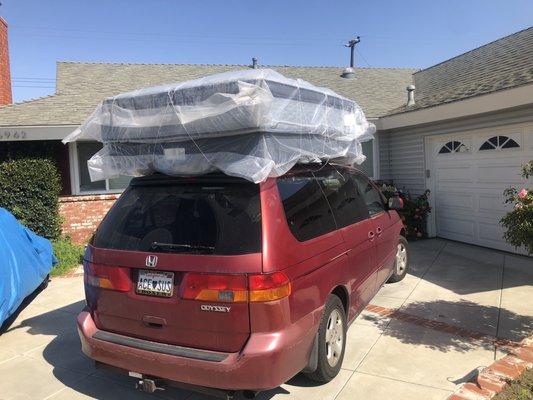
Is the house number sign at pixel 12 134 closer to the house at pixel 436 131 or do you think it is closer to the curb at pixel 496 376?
the house at pixel 436 131

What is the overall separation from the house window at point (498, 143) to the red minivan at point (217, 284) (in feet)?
18.3

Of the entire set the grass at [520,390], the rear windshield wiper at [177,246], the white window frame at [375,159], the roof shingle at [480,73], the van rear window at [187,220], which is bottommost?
the grass at [520,390]

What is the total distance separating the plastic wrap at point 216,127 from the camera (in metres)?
3.21

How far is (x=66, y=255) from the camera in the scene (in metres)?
8.78

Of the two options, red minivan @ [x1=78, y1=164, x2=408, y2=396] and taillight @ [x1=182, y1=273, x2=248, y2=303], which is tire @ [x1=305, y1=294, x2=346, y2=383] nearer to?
red minivan @ [x1=78, y1=164, x2=408, y2=396]

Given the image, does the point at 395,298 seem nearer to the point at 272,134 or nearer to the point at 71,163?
the point at 272,134

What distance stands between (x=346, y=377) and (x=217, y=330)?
56.9 inches

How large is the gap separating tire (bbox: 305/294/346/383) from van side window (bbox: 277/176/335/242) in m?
0.59

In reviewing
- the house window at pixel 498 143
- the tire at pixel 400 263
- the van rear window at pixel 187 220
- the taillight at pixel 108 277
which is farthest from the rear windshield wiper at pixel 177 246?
the house window at pixel 498 143

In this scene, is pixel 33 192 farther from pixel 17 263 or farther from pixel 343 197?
pixel 343 197

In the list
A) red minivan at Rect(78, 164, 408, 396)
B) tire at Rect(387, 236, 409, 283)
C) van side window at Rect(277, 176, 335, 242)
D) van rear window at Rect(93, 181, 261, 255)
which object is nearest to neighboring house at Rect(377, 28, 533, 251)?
tire at Rect(387, 236, 409, 283)

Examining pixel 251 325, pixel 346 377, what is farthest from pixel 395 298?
pixel 251 325

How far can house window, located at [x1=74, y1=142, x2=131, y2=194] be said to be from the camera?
32.8 feet

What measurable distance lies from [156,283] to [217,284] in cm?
49
